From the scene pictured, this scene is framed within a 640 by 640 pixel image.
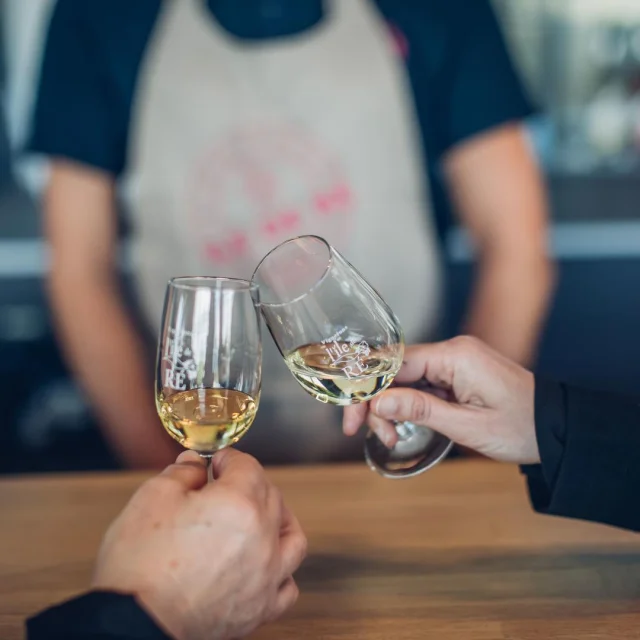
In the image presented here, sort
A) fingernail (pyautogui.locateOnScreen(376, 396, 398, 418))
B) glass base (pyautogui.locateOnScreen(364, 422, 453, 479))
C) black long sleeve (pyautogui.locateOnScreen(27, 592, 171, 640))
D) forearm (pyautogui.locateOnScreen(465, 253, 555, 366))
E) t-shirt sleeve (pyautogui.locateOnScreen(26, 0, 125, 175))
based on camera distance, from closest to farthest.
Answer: black long sleeve (pyautogui.locateOnScreen(27, 592, 171, 640)), fingernail (pyautogui.locateOnScreen(376, 396, 398, 418)), glass base (pyautogui.locateOnScreen(364, 422, 453, 479)), t-shirt sleeve (pyautogui.locateOnScreen(26, 0, 125, 175)), forearm (pyautogui.locateOnScreen(465, 253, 555, 366))

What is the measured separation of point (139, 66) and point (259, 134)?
27 cm

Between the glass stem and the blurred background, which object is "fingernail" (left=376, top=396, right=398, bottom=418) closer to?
the glass stem

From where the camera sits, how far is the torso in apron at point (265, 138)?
63.7 inches

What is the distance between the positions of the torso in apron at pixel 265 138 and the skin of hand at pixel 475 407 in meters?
0.74

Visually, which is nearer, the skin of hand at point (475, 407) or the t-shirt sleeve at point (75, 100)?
the skin of hand at point (475, 407)

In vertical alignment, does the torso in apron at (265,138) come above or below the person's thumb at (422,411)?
above

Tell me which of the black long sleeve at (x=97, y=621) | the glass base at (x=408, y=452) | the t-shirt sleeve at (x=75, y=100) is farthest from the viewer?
the t-shirt sleeve at (x=75, y=100)

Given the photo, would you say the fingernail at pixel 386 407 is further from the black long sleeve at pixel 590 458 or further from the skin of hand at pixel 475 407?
the black long sleeve at pixel 590 458

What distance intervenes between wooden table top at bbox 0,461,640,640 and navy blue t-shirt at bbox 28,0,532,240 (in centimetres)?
78

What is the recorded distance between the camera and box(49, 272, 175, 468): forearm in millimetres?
1705

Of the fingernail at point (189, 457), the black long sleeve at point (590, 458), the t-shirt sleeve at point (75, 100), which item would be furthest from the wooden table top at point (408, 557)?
the t-shirt sleeve at point (75, 100)

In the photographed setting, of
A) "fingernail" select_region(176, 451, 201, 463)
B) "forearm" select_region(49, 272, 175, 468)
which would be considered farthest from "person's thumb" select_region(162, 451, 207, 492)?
"forearm" select_region(49, 272, 175, 468)

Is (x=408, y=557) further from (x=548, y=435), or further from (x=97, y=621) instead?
(x=97, y=621)

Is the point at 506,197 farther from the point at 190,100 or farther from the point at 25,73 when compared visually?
the point at 25,73
